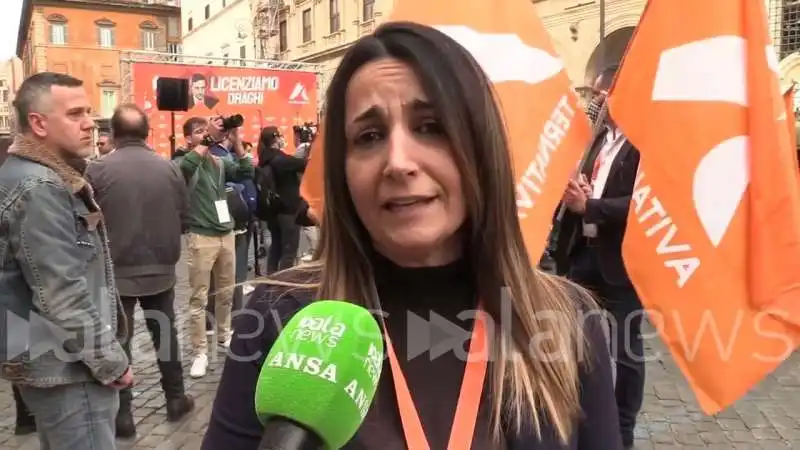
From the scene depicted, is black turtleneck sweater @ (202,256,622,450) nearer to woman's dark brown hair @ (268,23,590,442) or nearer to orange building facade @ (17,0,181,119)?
woman's dark brown hair @ (268,23,590,442)

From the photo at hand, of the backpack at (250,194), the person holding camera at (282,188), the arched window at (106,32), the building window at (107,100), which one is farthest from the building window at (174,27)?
the backpack at (250,194)

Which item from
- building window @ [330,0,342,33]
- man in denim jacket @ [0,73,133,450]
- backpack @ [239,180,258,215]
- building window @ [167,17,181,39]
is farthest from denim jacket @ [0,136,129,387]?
building window @ [167,17,181,39]

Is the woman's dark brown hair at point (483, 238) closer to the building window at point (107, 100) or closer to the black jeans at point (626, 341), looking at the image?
the black jeans at point (626, 341)

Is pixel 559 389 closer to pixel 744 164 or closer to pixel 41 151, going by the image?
pixel 744 164

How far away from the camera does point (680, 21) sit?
118 inches

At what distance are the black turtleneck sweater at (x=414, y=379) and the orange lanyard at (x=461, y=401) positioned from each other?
0.06 feet

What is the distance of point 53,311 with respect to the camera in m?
2.54

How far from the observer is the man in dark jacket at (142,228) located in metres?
4.27

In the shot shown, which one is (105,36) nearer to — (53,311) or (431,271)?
(53,311)

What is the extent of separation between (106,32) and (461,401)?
2578 inches

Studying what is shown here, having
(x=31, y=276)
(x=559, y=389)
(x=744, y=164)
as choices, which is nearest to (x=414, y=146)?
(x=559, y=389)

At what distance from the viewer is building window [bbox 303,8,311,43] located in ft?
108

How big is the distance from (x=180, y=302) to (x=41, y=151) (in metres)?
5.47

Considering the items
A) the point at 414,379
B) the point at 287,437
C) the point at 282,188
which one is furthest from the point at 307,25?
the point at 287,437
